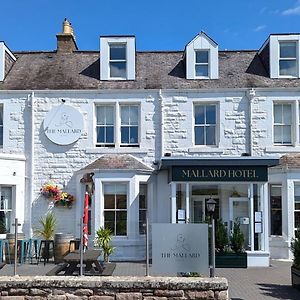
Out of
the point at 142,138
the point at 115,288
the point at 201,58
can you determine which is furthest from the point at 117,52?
the point at 115,288

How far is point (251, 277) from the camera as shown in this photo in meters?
15.2

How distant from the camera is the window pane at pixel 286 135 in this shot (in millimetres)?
20625

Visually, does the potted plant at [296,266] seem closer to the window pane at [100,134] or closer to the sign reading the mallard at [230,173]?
the sign reading the mallard at [230,173]

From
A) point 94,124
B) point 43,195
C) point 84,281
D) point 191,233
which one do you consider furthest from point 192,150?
point 84,281

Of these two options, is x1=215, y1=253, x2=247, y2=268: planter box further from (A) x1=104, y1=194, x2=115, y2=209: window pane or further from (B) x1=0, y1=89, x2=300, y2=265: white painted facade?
(A) x1=104, y1=194, x2=115, y2=209: window pane

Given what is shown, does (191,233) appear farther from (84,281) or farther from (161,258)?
(84,281)

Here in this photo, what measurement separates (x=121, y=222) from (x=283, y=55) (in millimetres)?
9346

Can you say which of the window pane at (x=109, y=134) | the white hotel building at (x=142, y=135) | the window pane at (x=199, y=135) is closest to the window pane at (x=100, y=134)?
the white hotel building at (x=142, y=135)

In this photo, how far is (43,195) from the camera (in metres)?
20.1

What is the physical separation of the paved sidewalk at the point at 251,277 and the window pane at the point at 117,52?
841cm

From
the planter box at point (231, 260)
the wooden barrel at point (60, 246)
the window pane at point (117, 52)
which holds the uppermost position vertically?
the window pane at point (117, 52)

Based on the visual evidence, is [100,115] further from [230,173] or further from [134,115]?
[230,173]

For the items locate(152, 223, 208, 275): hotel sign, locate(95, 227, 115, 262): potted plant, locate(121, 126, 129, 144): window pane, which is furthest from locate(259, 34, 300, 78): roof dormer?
locate(152, 223, 208, 275): hotel sign

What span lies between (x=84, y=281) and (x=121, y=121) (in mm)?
12032
